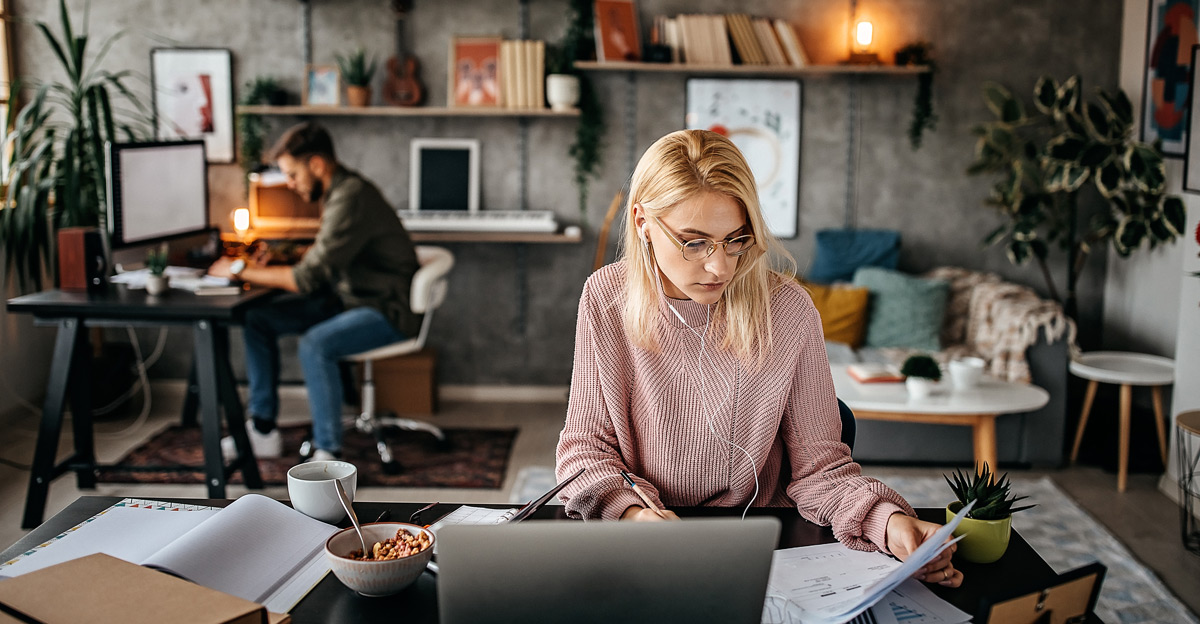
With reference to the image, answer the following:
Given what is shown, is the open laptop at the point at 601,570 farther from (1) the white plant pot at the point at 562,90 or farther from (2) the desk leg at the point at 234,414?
(1) the white plant pot at the point at 562,90

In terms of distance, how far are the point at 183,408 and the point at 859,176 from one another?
3410 mm

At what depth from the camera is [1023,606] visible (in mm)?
1021

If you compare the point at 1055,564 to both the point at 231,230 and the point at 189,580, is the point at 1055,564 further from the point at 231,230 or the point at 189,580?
the point at 231,230

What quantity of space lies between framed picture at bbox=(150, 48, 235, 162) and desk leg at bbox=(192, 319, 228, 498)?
6.09 feet

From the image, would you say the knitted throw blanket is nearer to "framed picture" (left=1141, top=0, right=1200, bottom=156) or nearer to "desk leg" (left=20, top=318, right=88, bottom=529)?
"framed picture" (left=1141, top=0, right=1200, bottom=156)

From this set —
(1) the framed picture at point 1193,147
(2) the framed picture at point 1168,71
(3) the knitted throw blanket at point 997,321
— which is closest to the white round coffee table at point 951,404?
(3) the knitted throw blanket at point 997,321

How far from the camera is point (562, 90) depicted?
4414 mm

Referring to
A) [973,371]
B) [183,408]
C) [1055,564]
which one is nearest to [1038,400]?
[973,371]

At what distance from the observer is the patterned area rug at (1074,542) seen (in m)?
2.66

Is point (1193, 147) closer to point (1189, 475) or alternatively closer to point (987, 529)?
point (1189, 475)

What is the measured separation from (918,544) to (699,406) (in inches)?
16.1

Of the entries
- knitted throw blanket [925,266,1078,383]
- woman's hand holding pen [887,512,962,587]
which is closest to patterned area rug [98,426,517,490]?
knitted throw blanket [925,266,1078,383]

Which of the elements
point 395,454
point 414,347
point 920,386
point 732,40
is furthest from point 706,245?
point 732,40

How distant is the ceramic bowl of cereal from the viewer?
1.16m
